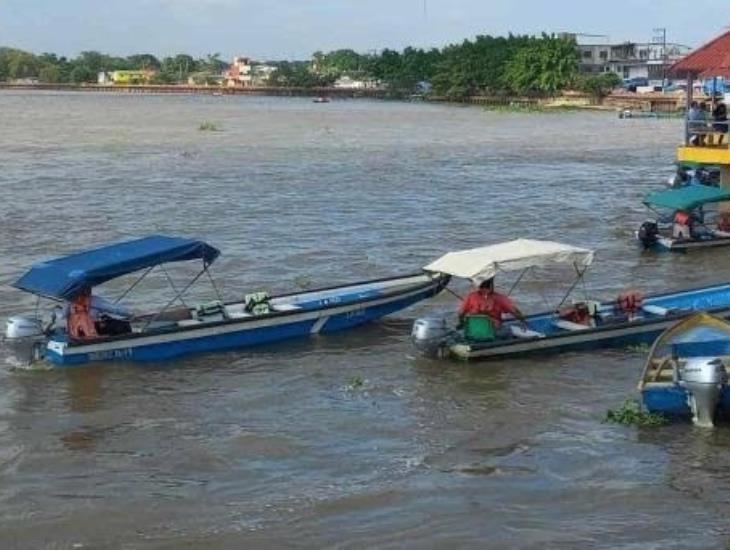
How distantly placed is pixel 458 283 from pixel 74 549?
1275 cm

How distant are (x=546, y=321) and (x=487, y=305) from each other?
1276 millimetres

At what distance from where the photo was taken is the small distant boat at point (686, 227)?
2442cm

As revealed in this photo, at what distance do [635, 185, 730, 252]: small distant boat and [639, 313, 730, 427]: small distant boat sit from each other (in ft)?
40.2

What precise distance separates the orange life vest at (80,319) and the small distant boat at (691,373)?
7.09 metres

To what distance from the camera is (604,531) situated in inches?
382

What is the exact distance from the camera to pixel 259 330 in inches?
643

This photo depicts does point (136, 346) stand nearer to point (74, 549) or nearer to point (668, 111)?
point (74, 549)

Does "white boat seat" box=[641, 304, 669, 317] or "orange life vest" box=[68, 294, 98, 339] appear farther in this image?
"white boat seat" box=[641, 304, 669, 317]

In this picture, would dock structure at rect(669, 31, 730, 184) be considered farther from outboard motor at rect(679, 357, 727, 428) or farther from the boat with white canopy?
outboard motor at rect(679, 357, 727, 428)

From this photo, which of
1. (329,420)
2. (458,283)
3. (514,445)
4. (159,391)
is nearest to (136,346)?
(159,391)

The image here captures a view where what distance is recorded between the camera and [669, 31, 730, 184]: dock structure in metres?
29.2

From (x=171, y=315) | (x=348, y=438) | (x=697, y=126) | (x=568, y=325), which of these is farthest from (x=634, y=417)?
(x=697, y=126)

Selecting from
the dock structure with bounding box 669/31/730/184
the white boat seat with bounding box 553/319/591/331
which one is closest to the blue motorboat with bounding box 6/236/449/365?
the white boat seat with bounding box 553/319/591/331

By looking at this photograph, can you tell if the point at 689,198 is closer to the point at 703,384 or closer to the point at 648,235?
the point at 648,235
